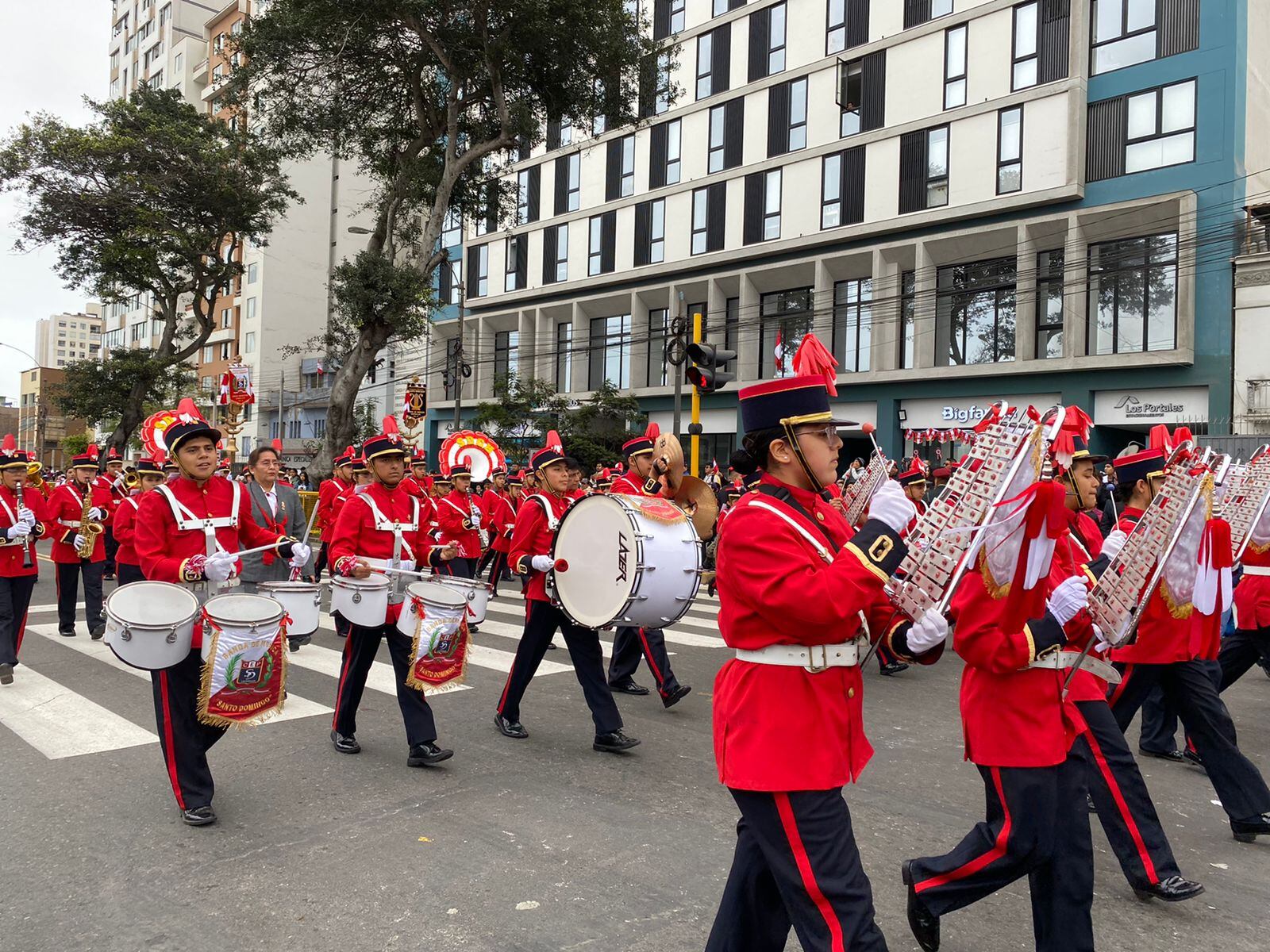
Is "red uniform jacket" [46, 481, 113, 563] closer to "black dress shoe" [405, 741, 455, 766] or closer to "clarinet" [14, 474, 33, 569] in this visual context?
"clarinet" [14, 474, 33, 569]

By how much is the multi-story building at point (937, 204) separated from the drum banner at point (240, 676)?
15254 mm

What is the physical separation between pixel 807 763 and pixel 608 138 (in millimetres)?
38576

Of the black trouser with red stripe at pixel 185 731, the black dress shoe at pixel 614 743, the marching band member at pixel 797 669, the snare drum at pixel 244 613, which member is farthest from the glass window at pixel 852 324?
the marching band member at pixel 797 669

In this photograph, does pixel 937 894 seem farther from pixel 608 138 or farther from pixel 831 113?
pixel 608 138

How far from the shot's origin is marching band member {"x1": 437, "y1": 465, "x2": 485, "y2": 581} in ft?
38.1

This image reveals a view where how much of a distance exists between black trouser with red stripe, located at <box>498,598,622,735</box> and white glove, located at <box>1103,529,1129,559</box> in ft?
10.2

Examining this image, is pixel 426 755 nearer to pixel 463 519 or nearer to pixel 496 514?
pixel 463 519

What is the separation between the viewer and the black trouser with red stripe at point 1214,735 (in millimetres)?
4797

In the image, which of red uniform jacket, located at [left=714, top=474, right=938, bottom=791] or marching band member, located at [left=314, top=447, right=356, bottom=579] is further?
marching band member, located at [left=314, top=447, right=356, bottom=579]

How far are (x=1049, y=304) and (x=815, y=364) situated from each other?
26.7 metres

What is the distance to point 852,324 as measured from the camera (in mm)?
31281

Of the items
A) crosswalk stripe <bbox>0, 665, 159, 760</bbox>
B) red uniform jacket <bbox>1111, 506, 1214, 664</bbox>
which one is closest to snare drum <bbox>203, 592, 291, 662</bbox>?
crosswalk stripe <bbox>0, 665, 159, 760</bbox>

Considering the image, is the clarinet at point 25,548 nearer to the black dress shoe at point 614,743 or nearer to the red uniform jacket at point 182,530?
the red uniform jacket at point 182,530

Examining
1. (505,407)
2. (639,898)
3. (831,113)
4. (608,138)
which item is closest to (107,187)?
(505,407)
